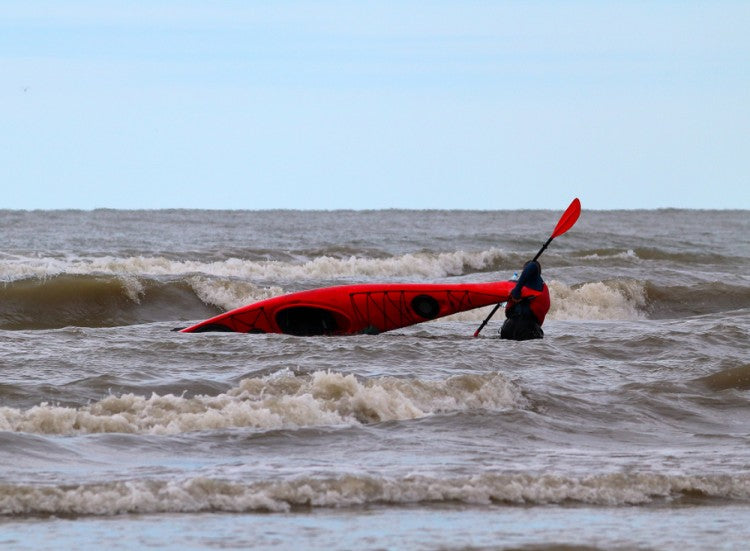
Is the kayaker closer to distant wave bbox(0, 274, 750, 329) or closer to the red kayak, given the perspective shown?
the red kayak

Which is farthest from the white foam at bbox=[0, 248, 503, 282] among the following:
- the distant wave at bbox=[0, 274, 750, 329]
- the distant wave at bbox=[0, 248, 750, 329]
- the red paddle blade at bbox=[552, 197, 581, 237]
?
the red paddle blade at bbox=[552, 197, 581, 237]

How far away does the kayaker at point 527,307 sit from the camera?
10609 mm

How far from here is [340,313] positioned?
11.1 m

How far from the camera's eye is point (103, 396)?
25.8ft

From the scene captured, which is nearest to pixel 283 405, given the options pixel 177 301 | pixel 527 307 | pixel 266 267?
pixel 527 307

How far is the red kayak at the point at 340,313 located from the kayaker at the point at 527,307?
31 cm

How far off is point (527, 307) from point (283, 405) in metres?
3.93

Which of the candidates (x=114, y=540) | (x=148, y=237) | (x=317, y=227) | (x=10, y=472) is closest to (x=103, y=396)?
(x=10, y=472)

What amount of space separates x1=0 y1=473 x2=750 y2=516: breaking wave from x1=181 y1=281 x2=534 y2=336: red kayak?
5067 millimetres

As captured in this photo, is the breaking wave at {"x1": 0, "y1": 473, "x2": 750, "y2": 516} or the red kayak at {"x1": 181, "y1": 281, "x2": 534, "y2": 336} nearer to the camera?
the breaking wave at {"x1": 0, "y1": 473, "x2": 750, "y2": 516}

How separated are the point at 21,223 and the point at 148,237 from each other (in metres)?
5.71

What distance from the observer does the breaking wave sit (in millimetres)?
5379

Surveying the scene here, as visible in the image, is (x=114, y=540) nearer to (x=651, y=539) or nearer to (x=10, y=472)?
(x=10, y=472)

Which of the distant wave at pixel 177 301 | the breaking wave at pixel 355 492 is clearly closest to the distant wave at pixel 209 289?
the distant wave at pixel 177 301
